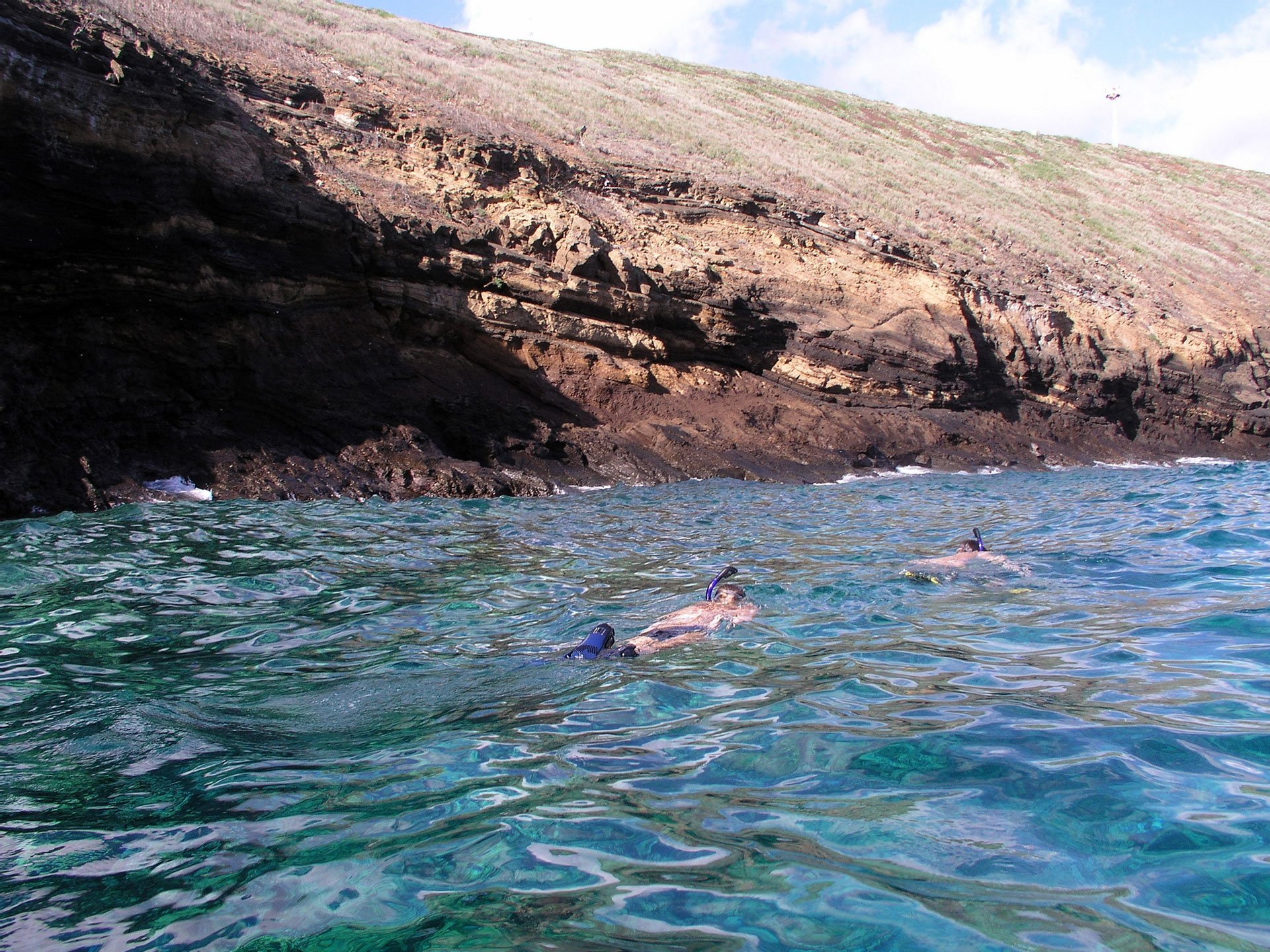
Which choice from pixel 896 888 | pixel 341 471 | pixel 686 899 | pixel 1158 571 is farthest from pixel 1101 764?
pixel 341 471

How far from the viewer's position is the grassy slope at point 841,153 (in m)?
23.7

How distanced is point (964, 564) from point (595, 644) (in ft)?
11.4

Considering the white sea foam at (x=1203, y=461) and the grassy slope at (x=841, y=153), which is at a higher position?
the grassy slope at (x=841, y=153)

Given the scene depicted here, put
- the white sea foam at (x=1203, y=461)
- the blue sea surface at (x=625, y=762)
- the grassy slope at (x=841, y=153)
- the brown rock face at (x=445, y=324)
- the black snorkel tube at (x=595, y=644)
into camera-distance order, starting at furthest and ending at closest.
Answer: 1. the grassy slope at (x=841, y=153)
2. the white sea foam at (x=1203, y=461)
3. the brown rock face at (x=445, y=324)
4. the black snorkel tube at (x=595, y=644)
5. the blue sea surface at (x=625, y=762)

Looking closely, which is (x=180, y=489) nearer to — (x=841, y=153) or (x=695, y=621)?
(x=695, y=621)

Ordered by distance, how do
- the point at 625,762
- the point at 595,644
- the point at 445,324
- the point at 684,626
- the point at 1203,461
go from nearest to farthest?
the point at 625,762 < the point at 595,644 < the point at 684,626 < the point at 445,324 < the point at 1203,461

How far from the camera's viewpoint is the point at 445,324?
14.8 m

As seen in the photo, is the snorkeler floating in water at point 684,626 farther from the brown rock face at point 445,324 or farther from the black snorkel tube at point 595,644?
the brown rock face at point 445,324

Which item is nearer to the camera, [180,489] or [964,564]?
[964,564]

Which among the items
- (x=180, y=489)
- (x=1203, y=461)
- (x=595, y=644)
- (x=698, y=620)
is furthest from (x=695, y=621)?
(x=1203, y=461)

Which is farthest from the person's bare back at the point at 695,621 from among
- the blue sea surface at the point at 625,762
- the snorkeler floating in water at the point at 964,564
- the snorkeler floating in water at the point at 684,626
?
the snorkeler floating in water at the point at 964,564

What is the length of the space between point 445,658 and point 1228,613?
4.26 m

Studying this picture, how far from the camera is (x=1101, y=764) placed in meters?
2.79

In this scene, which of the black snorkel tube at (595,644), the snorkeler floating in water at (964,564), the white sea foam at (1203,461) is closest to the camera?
the black snorkel tube at (595,644)
